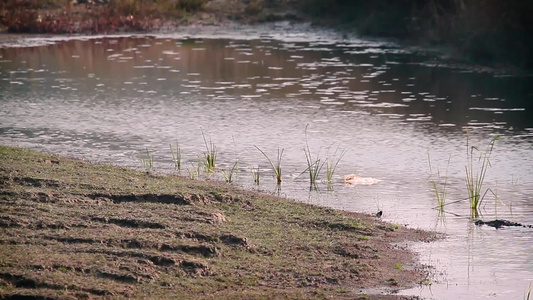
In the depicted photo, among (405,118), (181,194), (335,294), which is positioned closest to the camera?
(335,294)

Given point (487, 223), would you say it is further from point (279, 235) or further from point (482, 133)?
point (482, 133)

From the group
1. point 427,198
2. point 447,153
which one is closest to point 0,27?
point 447,153

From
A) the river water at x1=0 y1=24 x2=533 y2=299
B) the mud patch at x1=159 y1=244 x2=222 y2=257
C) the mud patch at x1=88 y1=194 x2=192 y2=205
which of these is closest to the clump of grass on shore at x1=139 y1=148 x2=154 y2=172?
the river water at x1=0 y1=24 x2=533 y2=299

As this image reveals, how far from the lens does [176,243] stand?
770 centimetres

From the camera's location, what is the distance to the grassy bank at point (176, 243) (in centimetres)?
686

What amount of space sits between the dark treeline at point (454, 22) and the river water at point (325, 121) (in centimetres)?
73

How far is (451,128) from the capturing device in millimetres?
15461

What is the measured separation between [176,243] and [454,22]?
18428 mm

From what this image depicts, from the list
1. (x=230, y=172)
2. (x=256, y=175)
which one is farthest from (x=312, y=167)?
(x=230, y=172)

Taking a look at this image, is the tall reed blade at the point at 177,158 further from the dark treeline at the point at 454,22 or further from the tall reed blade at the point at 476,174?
the dark treeline at the point at 454,22

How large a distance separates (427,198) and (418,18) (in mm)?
17634

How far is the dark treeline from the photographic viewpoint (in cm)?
2167

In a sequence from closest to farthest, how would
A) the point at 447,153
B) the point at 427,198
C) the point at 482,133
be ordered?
the point at 427,198, the point at 447,153, the point at 482,133

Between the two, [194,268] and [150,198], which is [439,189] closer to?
[150,198]
